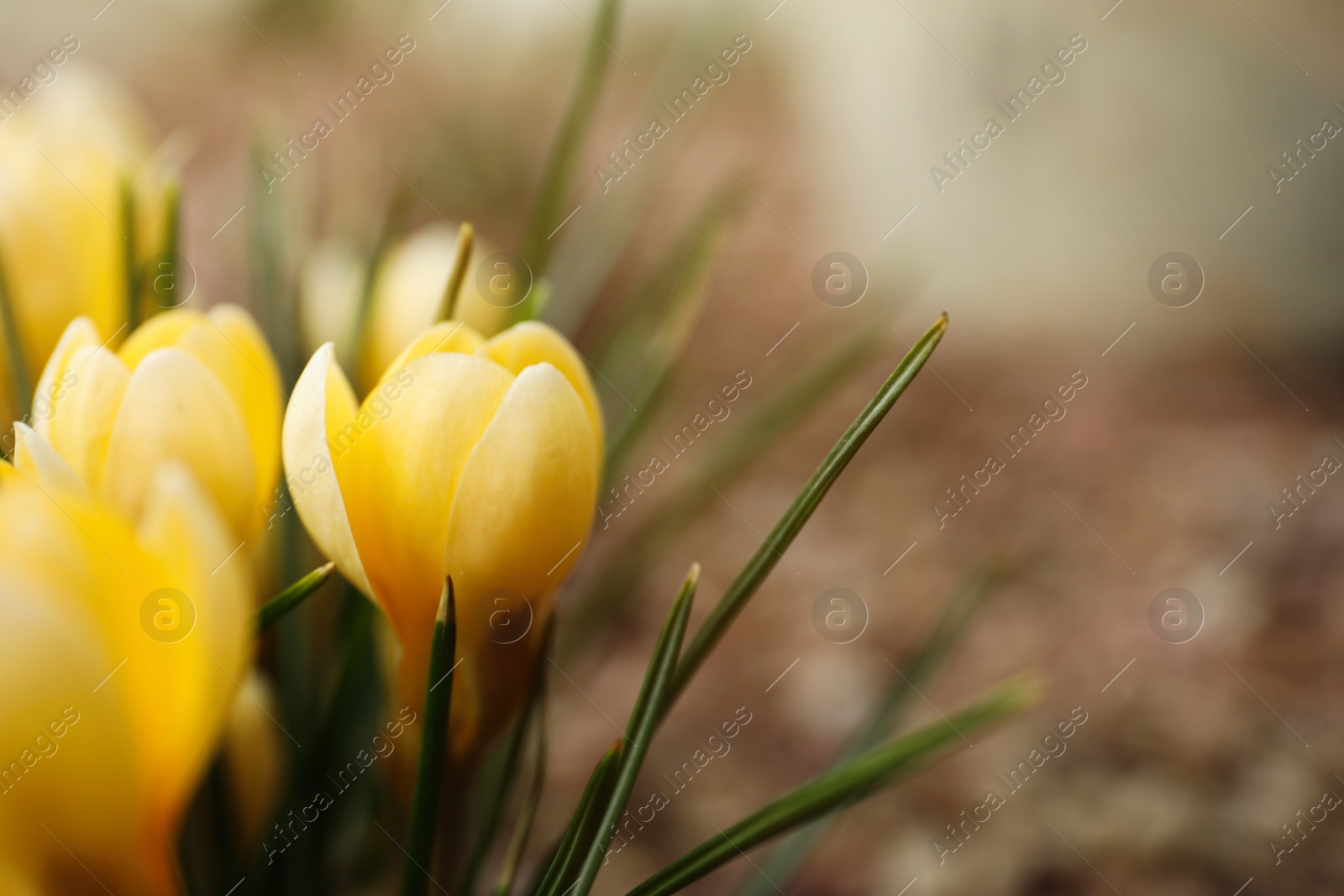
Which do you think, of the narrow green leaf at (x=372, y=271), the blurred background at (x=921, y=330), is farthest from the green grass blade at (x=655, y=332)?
the narrow green leaf at (x=372, y=271)

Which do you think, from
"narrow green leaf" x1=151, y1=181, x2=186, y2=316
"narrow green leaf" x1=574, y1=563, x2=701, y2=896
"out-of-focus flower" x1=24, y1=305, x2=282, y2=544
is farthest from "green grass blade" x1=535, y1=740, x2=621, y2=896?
"narrow green leaf" x1=151, y1=181, x2=186, y2=316

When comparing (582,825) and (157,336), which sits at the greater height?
(157,336)

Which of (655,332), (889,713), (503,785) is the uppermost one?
(655,332)

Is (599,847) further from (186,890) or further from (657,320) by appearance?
(657,320)

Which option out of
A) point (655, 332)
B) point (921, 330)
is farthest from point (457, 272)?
point (921, 330)

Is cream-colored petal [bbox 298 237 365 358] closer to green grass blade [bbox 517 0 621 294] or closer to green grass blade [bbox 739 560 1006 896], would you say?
green grass blade [bbox 517 0 621 294]

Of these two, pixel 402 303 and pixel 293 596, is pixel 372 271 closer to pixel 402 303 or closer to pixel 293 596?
pixel 402 303
